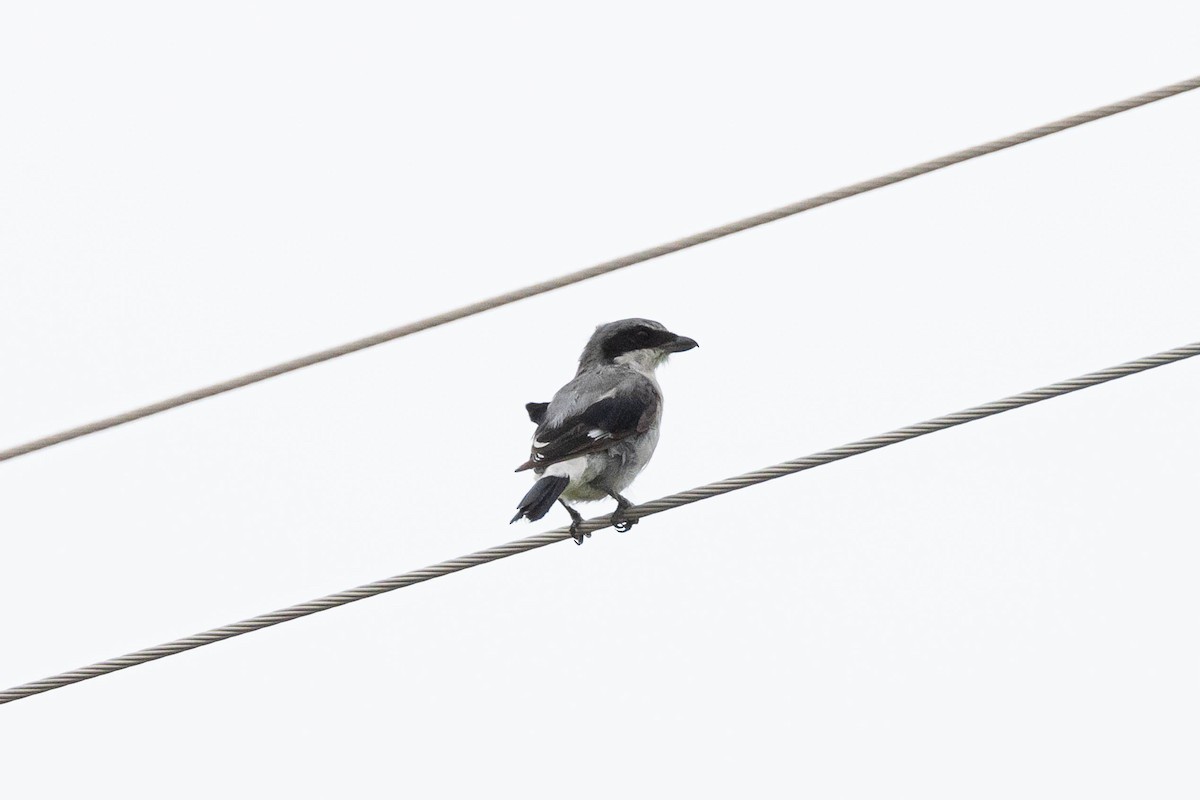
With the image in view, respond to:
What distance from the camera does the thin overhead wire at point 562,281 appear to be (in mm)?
6285

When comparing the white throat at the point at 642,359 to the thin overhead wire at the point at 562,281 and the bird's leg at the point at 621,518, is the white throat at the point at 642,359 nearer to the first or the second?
the bird's leg at the point at 621,518

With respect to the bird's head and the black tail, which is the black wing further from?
the bird's head

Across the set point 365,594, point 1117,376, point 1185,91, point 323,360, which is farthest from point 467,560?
point 1185,91

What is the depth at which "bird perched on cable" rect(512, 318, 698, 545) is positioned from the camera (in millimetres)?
7992

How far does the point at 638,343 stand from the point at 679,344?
214 mm

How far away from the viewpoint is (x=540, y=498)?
7.63 m

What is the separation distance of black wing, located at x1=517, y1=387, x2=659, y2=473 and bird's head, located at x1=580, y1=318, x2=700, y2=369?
0.60 m

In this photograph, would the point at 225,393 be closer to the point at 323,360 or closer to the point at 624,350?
the point at 323,360

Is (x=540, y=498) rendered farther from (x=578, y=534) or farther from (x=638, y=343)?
(x=638, y=343)

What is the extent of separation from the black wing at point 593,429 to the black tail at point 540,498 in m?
0.25

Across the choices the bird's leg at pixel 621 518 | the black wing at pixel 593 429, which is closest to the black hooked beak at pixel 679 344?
the black wing at pixel 593 429

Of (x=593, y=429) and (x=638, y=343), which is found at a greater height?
(x=638, y=343)

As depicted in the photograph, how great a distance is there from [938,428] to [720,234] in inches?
40.5

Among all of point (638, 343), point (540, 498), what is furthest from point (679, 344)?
point (540, 498)
